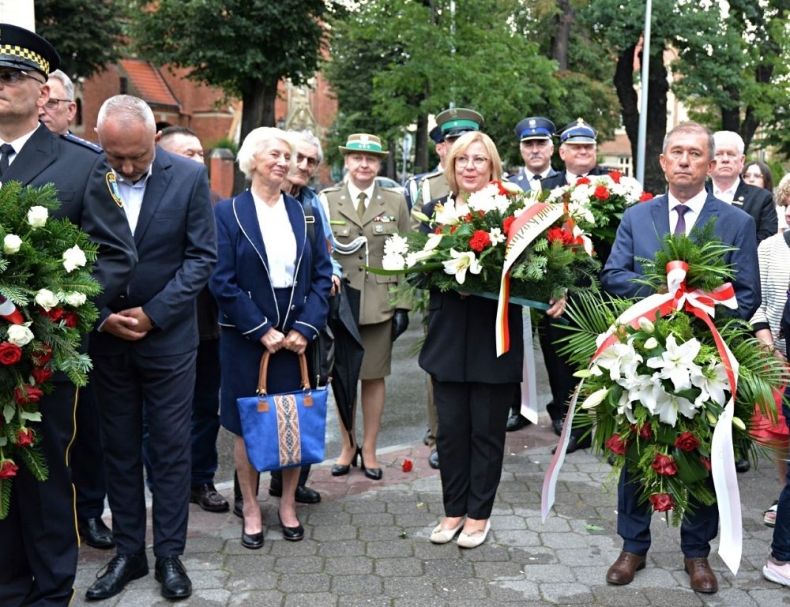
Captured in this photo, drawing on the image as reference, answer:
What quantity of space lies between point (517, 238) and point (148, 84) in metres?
43.1

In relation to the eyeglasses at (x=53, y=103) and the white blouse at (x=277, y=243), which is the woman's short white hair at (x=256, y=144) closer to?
the white blouse at (x=277, y=243)

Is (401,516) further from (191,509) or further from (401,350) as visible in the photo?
(401,350)

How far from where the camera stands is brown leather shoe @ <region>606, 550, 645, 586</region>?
435 centimetres

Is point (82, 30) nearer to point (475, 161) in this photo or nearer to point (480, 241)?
point (475, 161)

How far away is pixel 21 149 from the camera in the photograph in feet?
11.9

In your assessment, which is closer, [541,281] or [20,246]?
[20,246]

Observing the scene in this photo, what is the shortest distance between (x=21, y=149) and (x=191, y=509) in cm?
259

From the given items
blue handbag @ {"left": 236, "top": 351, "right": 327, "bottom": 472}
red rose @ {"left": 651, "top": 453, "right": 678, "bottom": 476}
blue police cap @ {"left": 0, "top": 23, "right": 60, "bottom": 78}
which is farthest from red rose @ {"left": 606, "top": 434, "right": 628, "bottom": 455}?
blue police cap @ {"left": 0, "top": 23, "right": 60, "bottom": 78}

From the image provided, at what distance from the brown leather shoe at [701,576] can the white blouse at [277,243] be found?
2456mm

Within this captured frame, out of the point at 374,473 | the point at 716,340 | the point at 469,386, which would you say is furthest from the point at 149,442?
the point at 716,340

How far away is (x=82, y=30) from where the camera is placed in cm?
2719

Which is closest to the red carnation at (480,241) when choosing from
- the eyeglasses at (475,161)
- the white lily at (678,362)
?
the eyeglasses at (475,161)

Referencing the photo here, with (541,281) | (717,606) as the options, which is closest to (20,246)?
(541,281)

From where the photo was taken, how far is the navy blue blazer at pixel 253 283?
186 inches
